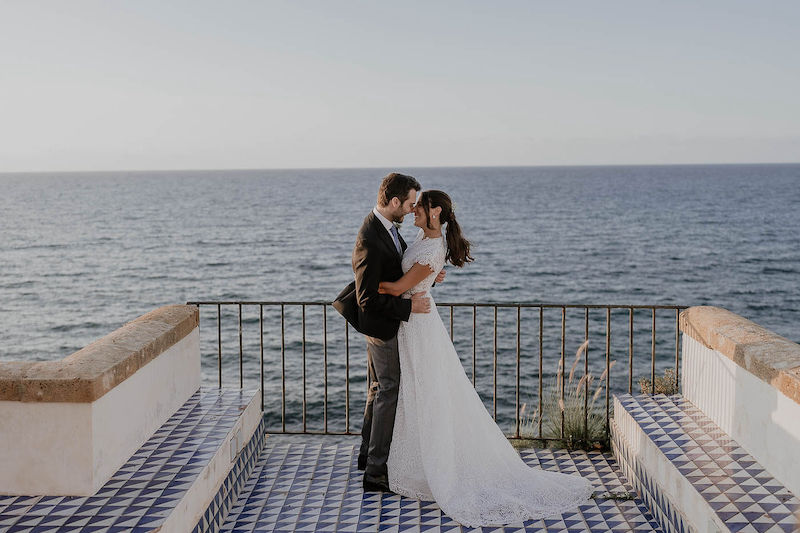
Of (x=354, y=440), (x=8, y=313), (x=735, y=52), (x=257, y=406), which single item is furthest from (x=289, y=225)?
(x=257, y=406)

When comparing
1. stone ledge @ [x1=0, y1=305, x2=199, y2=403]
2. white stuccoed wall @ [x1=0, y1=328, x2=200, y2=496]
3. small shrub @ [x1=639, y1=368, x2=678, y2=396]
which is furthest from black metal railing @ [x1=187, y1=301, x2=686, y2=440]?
white stuccoed wall @ [x1=0, y1=328, x2=200, y2=496]

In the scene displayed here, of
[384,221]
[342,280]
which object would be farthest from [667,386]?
[342,280]

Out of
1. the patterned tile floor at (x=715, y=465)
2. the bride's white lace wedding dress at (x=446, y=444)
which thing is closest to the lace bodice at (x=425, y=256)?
the bride's white lace wedding dress at (x=446, y=444)

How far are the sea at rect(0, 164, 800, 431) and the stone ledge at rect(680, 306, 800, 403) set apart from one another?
779mm

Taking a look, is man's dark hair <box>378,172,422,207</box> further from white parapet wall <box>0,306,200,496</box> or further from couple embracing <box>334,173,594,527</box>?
white parapet wall <box>0,306,200,496</box>

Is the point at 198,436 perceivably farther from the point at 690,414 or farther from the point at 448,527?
the point at 690,414

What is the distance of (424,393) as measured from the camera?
15.7ft

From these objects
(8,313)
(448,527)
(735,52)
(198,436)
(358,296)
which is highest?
(735,52)

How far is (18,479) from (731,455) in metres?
3.75

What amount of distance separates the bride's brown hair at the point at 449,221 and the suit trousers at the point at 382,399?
2.02ft

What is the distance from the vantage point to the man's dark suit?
4.64 metres

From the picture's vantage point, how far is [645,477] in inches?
189

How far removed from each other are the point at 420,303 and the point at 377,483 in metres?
1.19

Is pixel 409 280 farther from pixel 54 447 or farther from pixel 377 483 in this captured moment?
pixel 54 447
